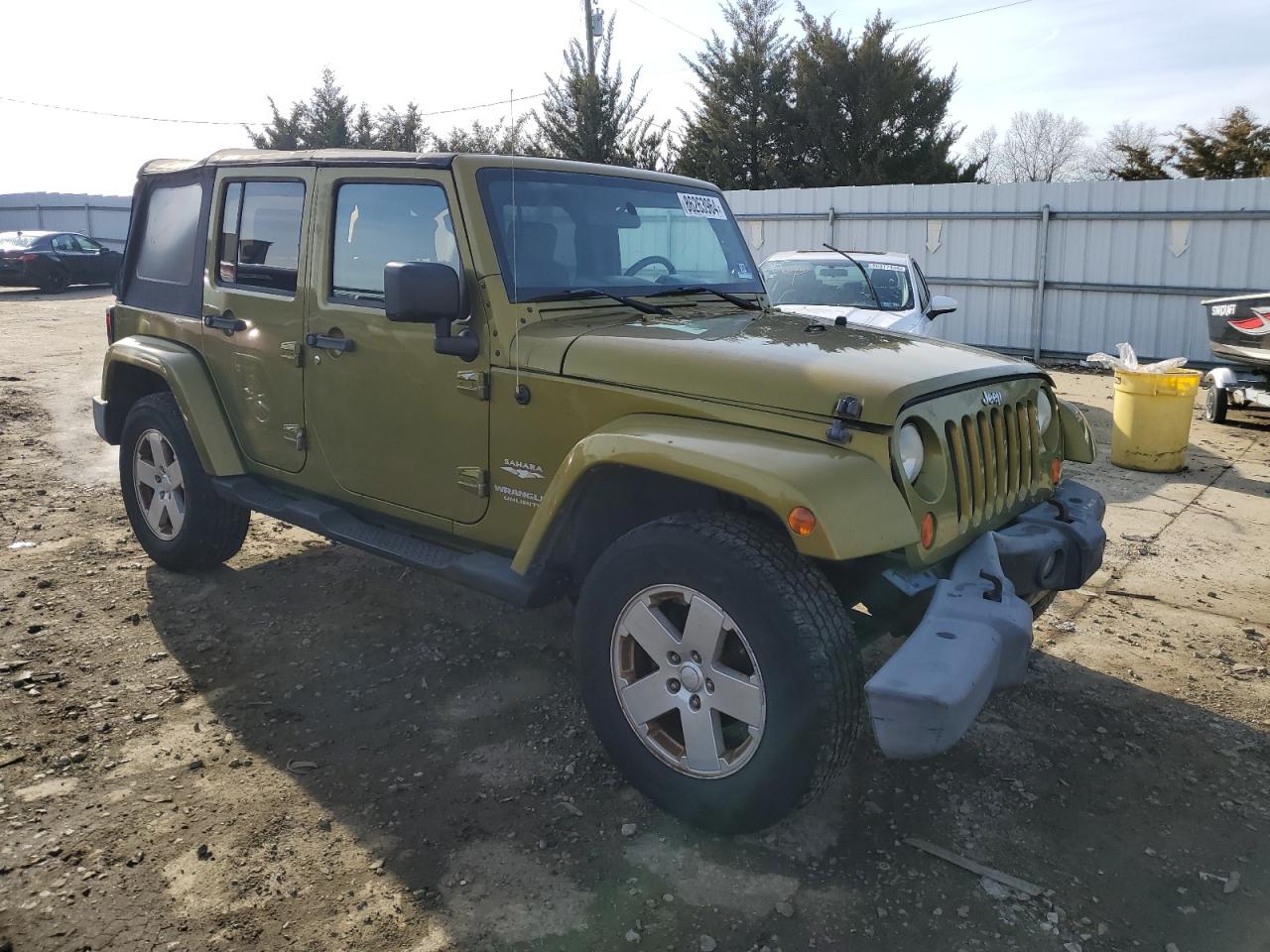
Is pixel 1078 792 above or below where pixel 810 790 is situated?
below

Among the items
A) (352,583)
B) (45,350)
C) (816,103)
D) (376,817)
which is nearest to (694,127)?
(816,103)

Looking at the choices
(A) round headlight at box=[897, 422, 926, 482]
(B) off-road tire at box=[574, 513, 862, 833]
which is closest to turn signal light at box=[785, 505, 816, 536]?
(B) off-road tire at box=[574, 513, 862, 833]

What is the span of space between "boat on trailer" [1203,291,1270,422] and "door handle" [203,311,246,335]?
27.7ft

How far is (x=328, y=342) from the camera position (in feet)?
12.6

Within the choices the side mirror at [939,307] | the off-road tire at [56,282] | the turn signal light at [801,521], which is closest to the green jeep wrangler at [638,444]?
the turn signal light at [801,521]

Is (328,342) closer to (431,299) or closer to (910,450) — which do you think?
(431,299)

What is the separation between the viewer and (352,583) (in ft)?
16.3

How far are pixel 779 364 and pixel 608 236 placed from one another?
118 centimetres

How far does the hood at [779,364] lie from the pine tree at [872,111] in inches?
943

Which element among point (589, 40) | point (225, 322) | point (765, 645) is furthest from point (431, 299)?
point (589, 40)

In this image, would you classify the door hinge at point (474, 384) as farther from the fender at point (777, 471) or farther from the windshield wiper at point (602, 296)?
the fender at point (777, 471)

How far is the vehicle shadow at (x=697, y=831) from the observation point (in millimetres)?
2588

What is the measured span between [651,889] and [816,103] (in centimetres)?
2632

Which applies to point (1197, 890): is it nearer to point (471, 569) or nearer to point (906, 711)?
point (906, 711)
